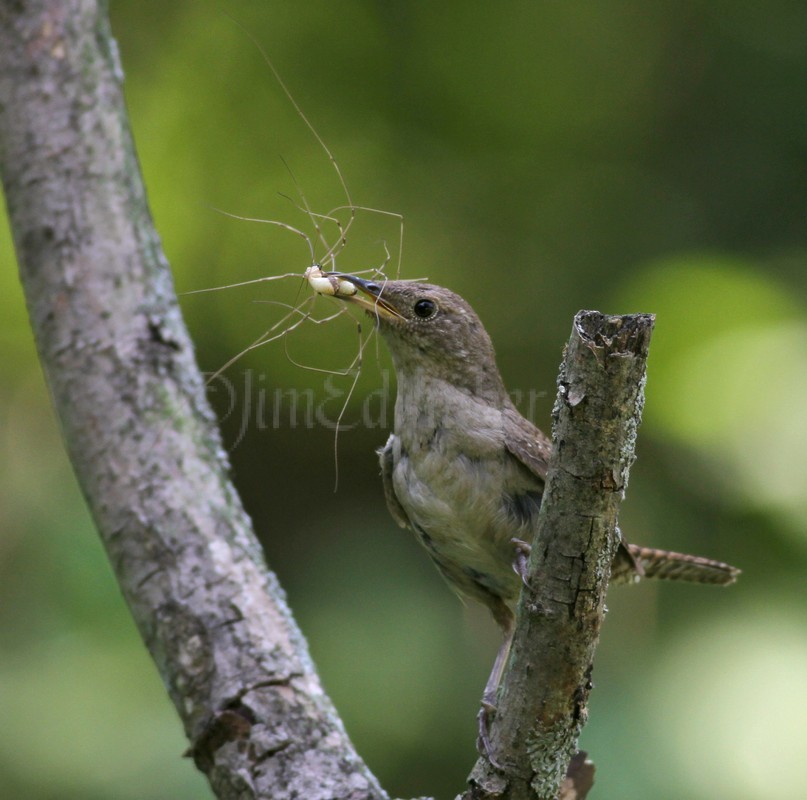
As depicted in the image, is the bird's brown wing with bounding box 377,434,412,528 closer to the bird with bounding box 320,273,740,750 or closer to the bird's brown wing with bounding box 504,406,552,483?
the bird with bounding box 320,273,740,750

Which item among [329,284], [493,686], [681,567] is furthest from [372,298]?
[681,567]

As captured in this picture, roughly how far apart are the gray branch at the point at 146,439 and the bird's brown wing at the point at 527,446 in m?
0.86

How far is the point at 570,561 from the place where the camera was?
2.11m

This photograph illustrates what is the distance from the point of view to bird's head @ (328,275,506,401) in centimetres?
334

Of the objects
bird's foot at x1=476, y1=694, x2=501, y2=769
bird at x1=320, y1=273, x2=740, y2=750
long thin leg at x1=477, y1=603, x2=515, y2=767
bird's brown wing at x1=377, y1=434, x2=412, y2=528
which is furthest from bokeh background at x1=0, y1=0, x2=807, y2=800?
bird's foot at x1=476, y1=694, x2=501, y2=769

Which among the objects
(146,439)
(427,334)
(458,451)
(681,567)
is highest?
(427,334)

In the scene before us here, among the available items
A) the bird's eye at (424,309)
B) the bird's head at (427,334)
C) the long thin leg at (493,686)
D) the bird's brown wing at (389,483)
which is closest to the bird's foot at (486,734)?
the long thin leg at (493,686)

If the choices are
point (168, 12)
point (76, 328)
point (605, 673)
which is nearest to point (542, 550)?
point (76, 328)

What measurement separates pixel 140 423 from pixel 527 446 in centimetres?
119

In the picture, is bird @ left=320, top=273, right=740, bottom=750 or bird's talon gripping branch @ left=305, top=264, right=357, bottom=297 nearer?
bird @ left=320, top=273, right=740, bottom=750

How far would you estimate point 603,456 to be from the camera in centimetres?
202

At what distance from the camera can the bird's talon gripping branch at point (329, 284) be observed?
3268 millimetres

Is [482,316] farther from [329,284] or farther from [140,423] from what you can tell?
[140,423]

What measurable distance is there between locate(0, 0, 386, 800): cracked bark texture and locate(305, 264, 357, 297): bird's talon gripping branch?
1.73ft
